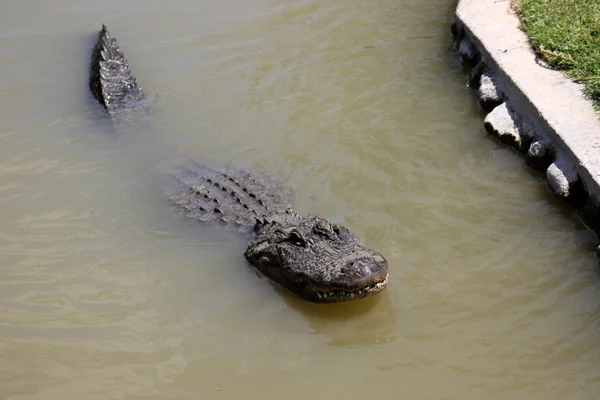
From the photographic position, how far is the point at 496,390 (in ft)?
11.5

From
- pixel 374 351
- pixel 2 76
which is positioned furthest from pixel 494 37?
pixel 2 76

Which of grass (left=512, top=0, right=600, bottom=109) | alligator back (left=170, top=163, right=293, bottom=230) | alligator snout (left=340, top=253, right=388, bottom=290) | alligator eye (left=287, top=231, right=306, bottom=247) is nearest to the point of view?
alligator snout (left=340, top=253, right=388, bottom=290)

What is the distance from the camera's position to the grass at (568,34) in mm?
5566

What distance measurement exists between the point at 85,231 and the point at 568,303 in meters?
3.53

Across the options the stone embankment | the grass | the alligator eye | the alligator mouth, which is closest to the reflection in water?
the alligator mouth

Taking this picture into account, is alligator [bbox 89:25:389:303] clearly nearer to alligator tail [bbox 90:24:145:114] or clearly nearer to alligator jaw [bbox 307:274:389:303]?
alligator jaw [bbox 307:274:389:303]

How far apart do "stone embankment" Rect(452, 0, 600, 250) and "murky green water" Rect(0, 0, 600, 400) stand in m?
0.18

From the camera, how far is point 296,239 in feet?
14.4

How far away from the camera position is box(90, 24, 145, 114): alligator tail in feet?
22.6

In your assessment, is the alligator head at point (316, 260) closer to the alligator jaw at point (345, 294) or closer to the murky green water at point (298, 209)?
the alligator jaw at point (345, 294)

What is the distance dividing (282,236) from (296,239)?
139mm

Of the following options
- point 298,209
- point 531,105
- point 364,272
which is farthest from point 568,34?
point 364,272

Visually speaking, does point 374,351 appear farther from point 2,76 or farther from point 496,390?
point 2,76

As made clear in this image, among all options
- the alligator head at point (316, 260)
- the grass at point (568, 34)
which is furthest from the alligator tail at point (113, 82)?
the grass at point (568, 34)
